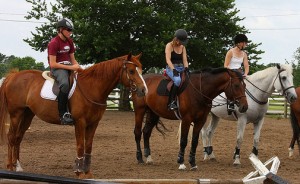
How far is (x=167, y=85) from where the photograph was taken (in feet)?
32.4

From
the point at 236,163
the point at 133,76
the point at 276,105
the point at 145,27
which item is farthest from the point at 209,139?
the point at 276,105

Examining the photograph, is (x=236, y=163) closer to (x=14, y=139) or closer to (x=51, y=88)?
(x=51, y=88)

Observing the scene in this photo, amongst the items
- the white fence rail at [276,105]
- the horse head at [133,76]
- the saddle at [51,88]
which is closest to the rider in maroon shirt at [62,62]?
the saddle at [51,88]

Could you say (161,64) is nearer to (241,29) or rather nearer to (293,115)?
(241,29)

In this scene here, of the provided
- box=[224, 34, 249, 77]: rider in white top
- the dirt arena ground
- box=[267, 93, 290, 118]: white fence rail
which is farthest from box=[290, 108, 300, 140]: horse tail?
box=[267, 93, 290, 118]: white fence rail

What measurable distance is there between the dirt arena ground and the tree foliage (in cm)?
1238

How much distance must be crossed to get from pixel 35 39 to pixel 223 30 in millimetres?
12377

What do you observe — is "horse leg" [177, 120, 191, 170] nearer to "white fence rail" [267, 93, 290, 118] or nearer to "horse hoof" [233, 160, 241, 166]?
"horse hoof" [233, 160, 241, 166]

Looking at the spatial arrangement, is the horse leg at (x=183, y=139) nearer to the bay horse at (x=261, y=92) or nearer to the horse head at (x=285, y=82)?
the bay horse at (x=261, y=92)

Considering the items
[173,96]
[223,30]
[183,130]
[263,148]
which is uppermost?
[223,30]

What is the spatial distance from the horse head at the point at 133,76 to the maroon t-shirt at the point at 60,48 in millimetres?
1027

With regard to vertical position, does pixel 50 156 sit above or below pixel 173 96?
below

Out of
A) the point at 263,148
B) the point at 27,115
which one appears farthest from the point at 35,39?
the point at 27,115

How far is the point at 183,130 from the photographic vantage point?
9.49 metres
